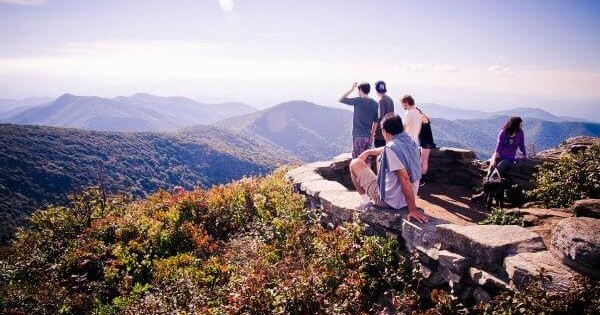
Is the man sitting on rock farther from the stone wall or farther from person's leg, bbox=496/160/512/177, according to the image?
person's leg, bbox=496/160/512/177

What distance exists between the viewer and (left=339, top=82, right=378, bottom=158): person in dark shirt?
9.43 metres

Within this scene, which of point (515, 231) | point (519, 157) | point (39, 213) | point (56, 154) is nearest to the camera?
point (515, 231)

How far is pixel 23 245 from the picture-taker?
10.6 meters

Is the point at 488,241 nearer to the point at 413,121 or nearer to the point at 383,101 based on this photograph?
the point at 413,121

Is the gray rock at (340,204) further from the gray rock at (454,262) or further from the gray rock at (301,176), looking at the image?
the gray rock at (454,262)

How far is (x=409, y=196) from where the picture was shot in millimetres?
5355

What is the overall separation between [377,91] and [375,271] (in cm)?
520

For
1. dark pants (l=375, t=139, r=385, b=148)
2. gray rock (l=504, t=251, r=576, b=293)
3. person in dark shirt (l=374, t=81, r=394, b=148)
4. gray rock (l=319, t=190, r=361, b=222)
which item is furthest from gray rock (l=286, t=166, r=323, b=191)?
gray rock (l=504, t=251, r=576, b=293)

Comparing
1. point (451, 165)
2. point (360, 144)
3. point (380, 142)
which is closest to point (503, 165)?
point (451, 165)

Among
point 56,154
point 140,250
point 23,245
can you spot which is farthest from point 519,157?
point 56,154

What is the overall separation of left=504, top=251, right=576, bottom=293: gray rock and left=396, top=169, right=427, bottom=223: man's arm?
1429mm

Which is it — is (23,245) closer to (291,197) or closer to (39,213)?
(39,213)

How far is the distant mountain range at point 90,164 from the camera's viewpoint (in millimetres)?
92269

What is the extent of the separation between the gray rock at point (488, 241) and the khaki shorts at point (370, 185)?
4.10ft
